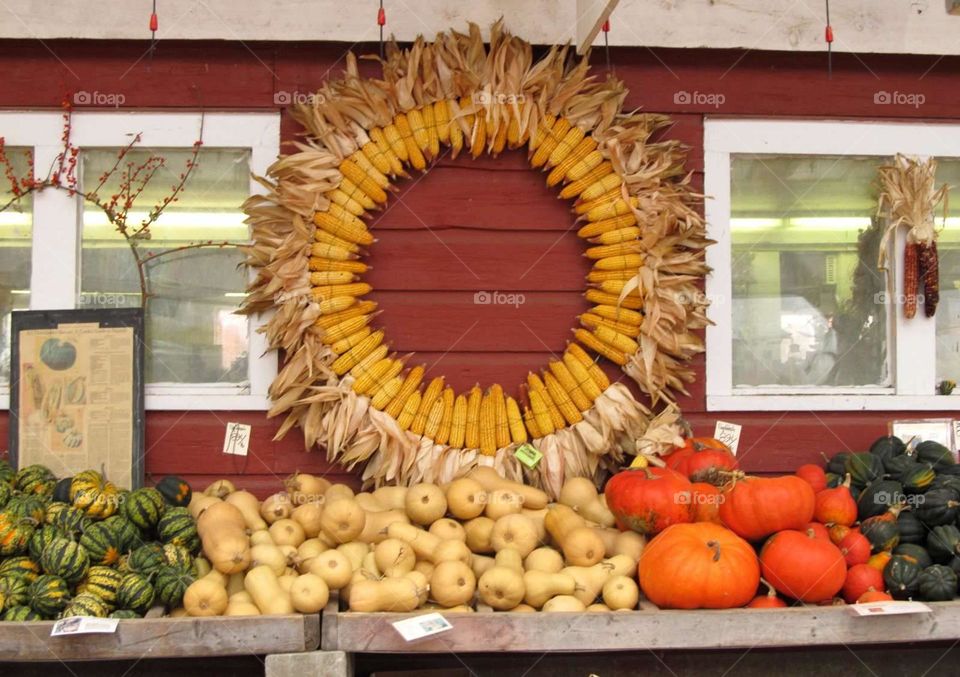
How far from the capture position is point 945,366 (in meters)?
4.84

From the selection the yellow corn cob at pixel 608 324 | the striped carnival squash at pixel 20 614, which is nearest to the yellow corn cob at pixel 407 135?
the yellow corn cob at pixel 608 324

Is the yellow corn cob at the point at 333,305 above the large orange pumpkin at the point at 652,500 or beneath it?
above

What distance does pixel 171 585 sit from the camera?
11.6ft

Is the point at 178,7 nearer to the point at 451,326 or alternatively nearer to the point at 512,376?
the point at 451,326

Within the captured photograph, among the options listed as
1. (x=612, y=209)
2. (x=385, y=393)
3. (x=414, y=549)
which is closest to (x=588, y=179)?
(x=612, y=209)

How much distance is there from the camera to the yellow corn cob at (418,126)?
448 centimetres

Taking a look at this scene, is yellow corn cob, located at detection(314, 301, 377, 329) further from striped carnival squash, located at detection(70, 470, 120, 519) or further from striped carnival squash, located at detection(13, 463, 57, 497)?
striped carnival squash, located at detection(13, 463, 57, 497)

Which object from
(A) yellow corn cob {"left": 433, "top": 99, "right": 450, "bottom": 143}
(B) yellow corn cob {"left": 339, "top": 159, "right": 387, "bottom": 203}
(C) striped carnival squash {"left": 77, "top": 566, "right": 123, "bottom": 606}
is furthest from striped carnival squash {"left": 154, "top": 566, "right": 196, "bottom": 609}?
(A) yellow corn cob {"left": 433, "top": 99, "right": 450, "bottom": 143}

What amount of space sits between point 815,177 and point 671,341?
3.92ft

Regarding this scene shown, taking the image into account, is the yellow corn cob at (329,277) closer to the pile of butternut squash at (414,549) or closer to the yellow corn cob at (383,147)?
the yellow corn cob at (383,147)

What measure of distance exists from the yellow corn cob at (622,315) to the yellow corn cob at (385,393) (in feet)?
3.34

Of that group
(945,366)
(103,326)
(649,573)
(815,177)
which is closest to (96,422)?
(103,326)

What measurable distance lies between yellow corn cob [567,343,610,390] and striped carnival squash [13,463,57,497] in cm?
241

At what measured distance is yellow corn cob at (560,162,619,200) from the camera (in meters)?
4.53
